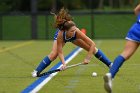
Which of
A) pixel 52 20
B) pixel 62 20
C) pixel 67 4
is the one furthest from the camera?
pixel 67 4

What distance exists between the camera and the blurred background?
3962 centimetres

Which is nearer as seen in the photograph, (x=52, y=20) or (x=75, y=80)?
(x=75, y=80)

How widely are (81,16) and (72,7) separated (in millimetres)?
8824

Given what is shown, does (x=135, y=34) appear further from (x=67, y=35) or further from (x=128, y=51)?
(x=67, y=35)

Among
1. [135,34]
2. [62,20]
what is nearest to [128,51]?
[135,34]

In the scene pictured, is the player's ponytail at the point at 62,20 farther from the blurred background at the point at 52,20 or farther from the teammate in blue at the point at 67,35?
the blurred background at the point at 52,20

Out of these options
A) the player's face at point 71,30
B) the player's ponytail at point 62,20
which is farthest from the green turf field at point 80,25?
the player's ponytail at point 62,20

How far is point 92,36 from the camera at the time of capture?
39.2 m

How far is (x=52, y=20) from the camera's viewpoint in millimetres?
41562

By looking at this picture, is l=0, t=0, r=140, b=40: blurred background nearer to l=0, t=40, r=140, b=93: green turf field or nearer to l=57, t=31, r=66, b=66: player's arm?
l=0, t=40, r=140, b=93: green turf field

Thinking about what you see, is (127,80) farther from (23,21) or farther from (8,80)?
(23,21)

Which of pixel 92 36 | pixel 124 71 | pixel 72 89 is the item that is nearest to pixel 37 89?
pixel 72 89

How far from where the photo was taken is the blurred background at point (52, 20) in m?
39.6

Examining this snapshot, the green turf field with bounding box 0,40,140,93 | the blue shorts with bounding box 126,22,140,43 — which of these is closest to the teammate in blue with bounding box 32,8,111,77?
the green turf field with bounding box 0,40,140,93
